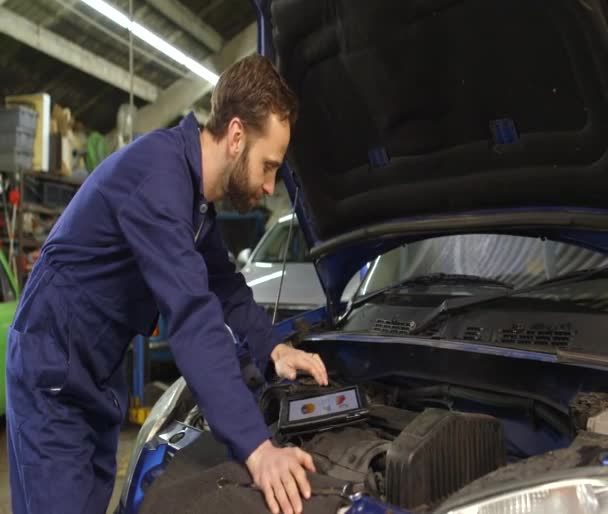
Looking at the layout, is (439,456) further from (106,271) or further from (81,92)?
(81,92)

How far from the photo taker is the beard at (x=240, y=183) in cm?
142

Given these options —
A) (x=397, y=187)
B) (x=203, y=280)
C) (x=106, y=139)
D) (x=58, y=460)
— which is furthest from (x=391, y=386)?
(x=106, y=139)

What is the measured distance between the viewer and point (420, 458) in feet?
3.63

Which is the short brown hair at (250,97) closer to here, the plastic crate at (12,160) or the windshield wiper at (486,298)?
the windshield wiper at (486,298)

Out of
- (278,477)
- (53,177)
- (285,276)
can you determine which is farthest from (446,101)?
(53,177)

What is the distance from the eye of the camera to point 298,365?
1586 millimetres

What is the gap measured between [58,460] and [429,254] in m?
1.55

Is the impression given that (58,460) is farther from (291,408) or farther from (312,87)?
(312,87)

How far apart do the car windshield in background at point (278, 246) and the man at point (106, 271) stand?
153 inches

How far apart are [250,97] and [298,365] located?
73 centimetres

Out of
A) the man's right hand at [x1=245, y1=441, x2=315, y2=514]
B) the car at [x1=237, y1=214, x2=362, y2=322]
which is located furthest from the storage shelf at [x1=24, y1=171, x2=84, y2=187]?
the man's right hand at [x1=245, y1=441, x2=315, y2=514]

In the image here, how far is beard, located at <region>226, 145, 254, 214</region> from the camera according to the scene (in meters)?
1.42

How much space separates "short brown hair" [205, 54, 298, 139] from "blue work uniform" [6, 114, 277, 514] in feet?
0.26

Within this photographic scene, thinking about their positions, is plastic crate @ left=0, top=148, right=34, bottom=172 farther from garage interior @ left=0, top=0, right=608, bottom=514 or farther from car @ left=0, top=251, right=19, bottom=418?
garage interior @ left=0, top=0, right=608, bottom=514
